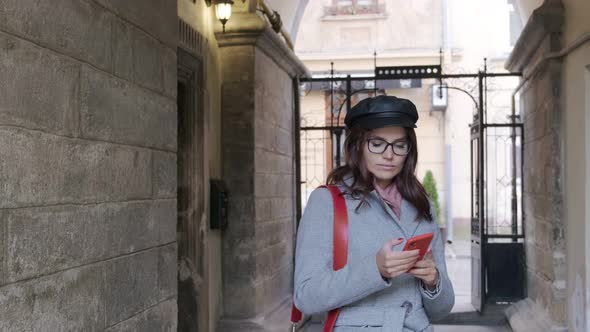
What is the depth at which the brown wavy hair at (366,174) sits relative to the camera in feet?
8.05

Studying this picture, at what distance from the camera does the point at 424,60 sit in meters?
22.3

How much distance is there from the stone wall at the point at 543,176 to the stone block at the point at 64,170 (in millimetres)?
4577

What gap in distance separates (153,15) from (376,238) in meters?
2.36

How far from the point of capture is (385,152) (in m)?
2.42

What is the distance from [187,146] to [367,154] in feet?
14.5

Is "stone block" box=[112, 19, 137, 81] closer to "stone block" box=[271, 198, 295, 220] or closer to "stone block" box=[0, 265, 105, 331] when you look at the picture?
"stone block" box=[0, 265, 105, 331]

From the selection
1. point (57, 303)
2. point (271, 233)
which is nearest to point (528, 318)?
point (271, 233)

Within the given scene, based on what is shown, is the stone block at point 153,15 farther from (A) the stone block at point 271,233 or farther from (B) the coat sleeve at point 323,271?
(A) the stone block at point 271,233

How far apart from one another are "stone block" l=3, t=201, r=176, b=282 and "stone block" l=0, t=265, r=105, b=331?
43 mm

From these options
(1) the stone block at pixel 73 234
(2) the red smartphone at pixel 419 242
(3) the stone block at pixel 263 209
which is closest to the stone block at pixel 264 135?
(3) the stone block at pixel 263 209

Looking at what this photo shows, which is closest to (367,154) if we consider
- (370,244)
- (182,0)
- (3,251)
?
(370,244)

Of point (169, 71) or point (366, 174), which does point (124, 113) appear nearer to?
point (169, 71)

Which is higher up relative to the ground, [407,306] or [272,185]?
[272,185]

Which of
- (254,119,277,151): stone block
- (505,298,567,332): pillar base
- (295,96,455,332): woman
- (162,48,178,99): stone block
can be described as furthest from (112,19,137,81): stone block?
(505,298,567,332): pillar base
